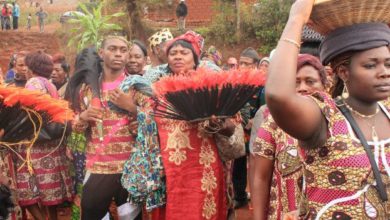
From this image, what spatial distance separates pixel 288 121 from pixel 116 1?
20639mm

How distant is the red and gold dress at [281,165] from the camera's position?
9.75 ft

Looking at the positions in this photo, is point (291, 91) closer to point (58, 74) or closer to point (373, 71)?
point (373, 71)

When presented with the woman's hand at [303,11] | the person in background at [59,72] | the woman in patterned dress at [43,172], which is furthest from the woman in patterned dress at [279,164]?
the person in background at [59,72]

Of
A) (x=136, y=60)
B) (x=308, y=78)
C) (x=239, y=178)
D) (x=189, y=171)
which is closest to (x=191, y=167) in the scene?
(x=189, y=171)

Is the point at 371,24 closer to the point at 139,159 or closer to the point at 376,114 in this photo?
the point at 376,114

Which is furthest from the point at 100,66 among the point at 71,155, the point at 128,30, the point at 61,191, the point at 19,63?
the point at 128,30

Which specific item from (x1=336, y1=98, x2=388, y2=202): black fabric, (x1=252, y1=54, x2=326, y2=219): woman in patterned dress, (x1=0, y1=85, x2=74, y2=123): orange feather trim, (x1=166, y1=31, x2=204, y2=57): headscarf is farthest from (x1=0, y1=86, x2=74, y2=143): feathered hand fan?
(x1=336, y1=98, x2=388, y2=202): black fabric

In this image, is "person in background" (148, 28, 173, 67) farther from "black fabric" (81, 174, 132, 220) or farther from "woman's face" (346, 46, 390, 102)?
"woman's face" (346, 46, 390, 102)

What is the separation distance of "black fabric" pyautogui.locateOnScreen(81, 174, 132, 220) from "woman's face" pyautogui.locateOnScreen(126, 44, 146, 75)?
1.62 metres

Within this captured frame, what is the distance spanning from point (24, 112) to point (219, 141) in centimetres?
142

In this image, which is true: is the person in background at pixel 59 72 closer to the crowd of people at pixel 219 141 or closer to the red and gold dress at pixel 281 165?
the crowd of people at pixel 219 141

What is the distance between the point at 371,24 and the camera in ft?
6.54

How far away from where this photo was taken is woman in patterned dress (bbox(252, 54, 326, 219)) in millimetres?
2988

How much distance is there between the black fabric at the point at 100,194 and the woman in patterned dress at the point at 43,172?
0.83 metres
